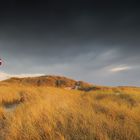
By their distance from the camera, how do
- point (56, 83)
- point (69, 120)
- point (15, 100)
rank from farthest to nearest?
point (56, 83), point (15, 100), point (69, 120)

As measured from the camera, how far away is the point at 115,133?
4.15m

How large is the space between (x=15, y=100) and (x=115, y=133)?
731 cm

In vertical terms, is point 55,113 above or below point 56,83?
below

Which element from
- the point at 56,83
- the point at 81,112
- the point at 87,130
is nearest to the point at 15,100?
the point at 81,112

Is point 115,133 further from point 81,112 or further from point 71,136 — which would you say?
point 81,112

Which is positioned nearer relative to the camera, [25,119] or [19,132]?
[19,132]

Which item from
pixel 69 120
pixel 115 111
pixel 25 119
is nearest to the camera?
pixel 69 120

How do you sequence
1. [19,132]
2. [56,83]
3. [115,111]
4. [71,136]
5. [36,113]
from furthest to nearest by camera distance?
[56,83], [115,111], [36,113], [19,132], [71,136]

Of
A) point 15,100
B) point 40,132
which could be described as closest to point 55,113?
point 40,132

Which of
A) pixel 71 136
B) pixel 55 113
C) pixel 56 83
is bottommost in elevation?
pixel 71 136

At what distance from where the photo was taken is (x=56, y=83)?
164 feet

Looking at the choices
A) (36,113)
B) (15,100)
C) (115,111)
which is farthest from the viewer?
(15,100)

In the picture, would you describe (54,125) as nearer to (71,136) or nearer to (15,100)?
(71,136)

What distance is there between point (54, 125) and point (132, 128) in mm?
1392
